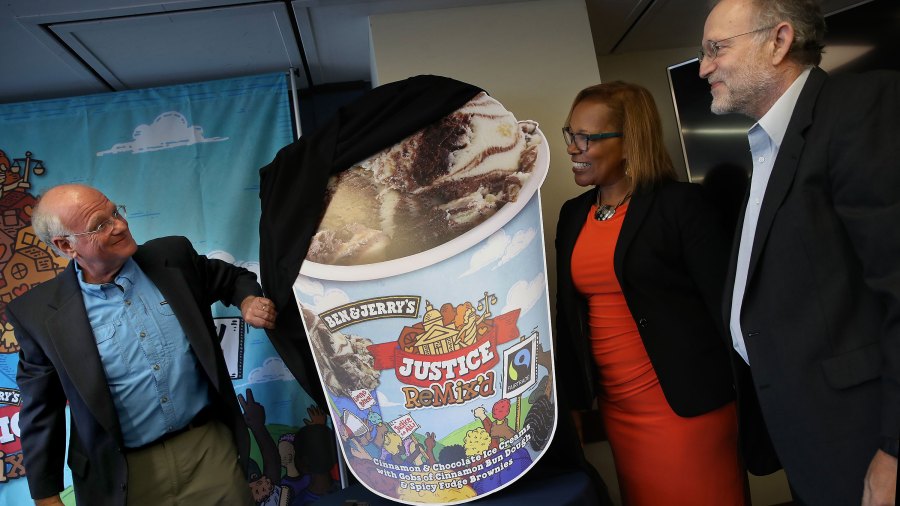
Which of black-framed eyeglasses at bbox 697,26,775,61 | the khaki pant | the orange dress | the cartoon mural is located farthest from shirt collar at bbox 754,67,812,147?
the cartoon mural

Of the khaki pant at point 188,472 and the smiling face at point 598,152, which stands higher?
the smiling face at point 598,152

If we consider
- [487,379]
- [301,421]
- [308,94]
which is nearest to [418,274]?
[487,379]

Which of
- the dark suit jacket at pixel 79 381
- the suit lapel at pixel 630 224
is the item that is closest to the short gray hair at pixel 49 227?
the dark suit jacket at pixel 79 381

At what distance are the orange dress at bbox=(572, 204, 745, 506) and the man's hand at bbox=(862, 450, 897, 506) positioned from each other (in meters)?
0.63

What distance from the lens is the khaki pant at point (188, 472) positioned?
1.87m

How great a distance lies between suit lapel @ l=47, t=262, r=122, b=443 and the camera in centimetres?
178

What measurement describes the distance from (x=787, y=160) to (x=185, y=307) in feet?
5.45

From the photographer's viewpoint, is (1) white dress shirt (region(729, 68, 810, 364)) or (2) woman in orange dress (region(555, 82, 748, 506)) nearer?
(1) white dress shirt (region(729, 68, 810, 364))

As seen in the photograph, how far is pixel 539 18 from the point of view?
2.43m

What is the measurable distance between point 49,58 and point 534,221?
77.6 inches

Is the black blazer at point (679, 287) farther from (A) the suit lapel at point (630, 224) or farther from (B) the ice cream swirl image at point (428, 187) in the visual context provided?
(B) the ice cream swirl image at point (428, 187)

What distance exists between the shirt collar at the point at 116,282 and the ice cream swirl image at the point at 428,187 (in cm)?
65

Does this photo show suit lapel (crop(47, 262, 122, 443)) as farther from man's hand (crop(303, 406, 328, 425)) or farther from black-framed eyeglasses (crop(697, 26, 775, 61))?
black-framed eyeglasses (crop(697, 26, 775, 61))

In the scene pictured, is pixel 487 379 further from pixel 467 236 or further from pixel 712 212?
pixel 712 212
